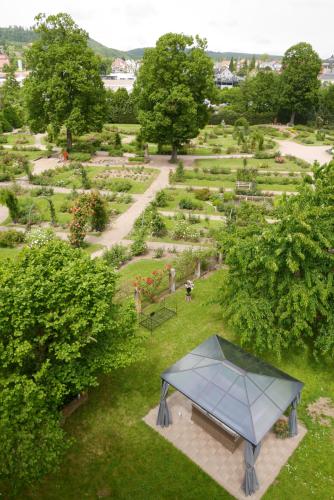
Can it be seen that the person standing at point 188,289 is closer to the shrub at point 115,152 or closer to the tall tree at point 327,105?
the shrub at point 115,152

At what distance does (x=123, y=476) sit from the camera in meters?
10.2

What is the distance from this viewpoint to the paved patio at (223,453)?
10.2 metres

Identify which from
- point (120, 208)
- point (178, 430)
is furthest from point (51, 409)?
point (120, 208)

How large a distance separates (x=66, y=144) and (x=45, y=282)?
1594 inches

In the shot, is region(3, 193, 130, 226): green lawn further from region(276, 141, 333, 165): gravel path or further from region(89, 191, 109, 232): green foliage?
region(276, 141, 333, 165): gravel path

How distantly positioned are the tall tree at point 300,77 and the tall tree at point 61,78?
35.3m

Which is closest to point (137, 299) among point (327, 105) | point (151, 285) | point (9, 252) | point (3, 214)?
point (151, 285)

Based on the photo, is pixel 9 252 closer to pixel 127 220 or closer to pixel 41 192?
pixel 127 220

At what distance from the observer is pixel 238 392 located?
10156mm

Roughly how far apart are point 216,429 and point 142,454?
2.33m

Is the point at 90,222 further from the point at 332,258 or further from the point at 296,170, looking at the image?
the point at 296,170

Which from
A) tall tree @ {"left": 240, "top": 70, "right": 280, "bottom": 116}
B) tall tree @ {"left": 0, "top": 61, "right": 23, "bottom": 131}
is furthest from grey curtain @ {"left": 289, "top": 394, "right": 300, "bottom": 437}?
tall tree @ {"left": 240, "top": 70, "right": 280, "bottom": 116}

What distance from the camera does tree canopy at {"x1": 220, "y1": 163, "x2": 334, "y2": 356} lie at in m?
12.2

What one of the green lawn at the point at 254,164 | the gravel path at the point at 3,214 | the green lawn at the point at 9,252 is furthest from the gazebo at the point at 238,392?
the green lawn at the point at 254,164
